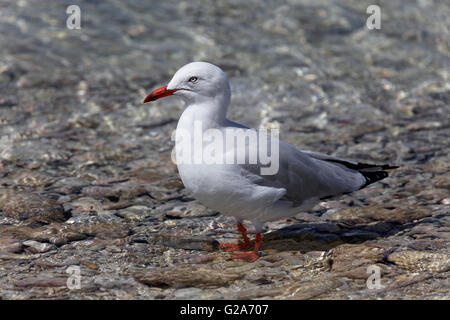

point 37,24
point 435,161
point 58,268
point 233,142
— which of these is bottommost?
point 58,268

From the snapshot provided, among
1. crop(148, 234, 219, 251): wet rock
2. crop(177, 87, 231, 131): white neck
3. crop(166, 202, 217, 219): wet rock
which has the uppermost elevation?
crop(177, 87, 231, 131): white neck

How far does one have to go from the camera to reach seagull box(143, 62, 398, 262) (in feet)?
15.0

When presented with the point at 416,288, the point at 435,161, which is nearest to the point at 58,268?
the point at 416,288

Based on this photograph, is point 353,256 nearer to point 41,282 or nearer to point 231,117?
point 41,282

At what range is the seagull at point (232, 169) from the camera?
15.0 feet

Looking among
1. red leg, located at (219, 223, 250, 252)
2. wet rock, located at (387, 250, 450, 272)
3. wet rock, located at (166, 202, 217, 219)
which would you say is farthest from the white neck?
wet rock, located at (387, 250, 450, 272)

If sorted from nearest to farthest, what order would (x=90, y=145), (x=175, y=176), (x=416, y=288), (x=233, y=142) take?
(x=416, y=288) < (x=233, y=142) < (x=175, y=176) < (x=90, y=145)

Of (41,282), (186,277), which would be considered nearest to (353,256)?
(186,277)

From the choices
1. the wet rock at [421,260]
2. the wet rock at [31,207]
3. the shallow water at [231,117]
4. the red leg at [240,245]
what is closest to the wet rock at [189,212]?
the shallow water at [231,117]

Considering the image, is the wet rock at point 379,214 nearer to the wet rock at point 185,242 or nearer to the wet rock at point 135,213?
the wet rock at point 185,242

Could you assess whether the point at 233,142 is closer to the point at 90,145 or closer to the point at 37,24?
the point at 90,145

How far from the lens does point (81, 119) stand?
818cm

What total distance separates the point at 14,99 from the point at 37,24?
2.68 metres

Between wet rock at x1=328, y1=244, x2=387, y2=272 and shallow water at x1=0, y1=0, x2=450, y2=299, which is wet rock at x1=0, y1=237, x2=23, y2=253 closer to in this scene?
shallow water at x1=0, y1=0, x2=450, y2=299
